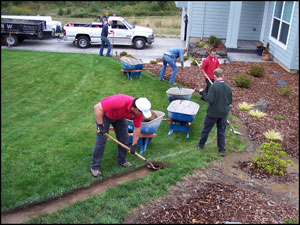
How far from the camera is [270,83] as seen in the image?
41.2 feet

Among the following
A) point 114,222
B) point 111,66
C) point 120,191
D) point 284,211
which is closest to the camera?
point 114,222

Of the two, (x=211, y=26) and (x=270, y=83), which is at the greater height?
(x=211, y=26)

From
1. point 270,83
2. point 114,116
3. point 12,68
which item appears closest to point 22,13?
point 12,68

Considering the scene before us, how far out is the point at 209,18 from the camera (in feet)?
59.6

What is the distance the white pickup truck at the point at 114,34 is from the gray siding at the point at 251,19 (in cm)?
514

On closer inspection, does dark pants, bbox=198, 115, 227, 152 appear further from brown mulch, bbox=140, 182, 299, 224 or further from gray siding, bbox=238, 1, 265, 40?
gray siding, bbox=238, 1, 265, 40

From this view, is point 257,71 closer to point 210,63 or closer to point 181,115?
point 210,63

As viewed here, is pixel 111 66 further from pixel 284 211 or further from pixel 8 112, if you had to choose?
pixel 284 211

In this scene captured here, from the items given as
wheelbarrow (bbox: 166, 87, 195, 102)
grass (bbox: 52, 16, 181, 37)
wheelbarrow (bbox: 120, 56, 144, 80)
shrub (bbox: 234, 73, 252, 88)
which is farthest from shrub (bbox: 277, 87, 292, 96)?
grass (bbox: 52, 16, 181, 37)

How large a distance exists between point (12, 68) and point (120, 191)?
9.04 metres

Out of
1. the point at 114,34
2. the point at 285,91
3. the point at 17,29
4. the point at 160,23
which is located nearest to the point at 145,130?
the point at 285,91

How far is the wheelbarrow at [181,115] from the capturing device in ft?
26.2

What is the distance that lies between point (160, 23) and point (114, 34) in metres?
9.58

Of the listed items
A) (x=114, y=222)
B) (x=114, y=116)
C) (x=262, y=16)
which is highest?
(x=262, y=16)
